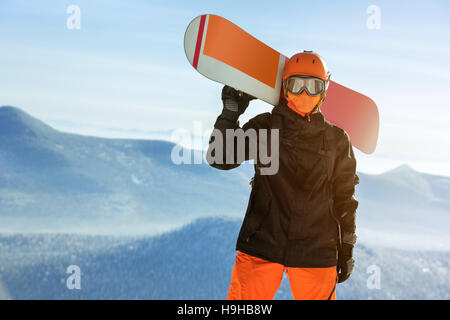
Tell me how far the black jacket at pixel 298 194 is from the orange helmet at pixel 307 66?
232mm

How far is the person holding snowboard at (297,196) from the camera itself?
2195 mm

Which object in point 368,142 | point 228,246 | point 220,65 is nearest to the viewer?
point 220,65

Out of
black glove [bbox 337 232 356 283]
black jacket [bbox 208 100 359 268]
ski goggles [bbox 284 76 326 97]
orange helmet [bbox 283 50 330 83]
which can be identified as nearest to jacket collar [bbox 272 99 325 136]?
black jacket [bbox 208 100 359 268]

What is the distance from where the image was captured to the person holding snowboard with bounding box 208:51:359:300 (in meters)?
2.20

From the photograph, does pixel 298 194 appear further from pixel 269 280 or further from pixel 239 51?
pixel 239 51

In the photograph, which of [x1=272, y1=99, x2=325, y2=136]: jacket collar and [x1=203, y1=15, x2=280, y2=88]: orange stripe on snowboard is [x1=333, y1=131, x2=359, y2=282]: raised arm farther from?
[x1=203, y1=15, x2=280, y2=88]: orange stripe on snowboard

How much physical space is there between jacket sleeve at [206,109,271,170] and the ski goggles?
0.94 ft

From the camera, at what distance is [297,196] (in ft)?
7.29

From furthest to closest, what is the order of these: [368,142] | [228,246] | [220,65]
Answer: [228,246], [368,142], [220,65]

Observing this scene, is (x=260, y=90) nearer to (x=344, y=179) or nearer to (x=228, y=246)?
(x=344, y=179)

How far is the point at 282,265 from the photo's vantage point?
2.22 metres

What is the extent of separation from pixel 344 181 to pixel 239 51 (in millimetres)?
1046
